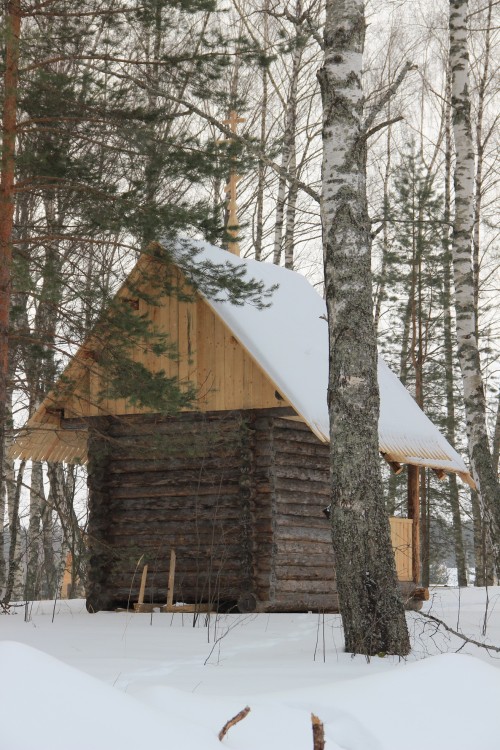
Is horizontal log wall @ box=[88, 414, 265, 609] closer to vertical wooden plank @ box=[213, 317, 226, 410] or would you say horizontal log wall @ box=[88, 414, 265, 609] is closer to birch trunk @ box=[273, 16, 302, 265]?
vertical wooden plank @ box=[213, 317, 226, 410]

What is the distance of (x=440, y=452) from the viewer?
15.2 metres

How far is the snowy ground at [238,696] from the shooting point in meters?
3.29

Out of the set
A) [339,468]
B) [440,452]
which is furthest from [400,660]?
[440,452]

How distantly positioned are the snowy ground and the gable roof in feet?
13.5

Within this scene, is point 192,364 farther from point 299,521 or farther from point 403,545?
point 403,545

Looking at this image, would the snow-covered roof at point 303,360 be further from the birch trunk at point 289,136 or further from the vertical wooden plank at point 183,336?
the birch trunk at point 289,136

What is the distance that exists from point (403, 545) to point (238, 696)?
12.0m

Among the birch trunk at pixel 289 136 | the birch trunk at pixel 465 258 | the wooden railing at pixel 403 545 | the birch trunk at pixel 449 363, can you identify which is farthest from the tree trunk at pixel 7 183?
the birch trunk at pixel 449 363

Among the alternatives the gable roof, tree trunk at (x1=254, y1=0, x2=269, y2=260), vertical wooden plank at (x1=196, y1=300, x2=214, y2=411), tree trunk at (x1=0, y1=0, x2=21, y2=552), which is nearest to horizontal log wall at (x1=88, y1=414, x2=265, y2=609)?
vertical wooden plank at (x1=196, y1=300, x2=214, y2=411)

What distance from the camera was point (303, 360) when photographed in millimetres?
13492

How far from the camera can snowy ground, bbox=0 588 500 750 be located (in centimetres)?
329

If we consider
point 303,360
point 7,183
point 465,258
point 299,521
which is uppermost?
point 465,258

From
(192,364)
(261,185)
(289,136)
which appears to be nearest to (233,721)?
(192,364)

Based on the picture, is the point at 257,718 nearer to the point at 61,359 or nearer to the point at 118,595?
the point at 61,359
